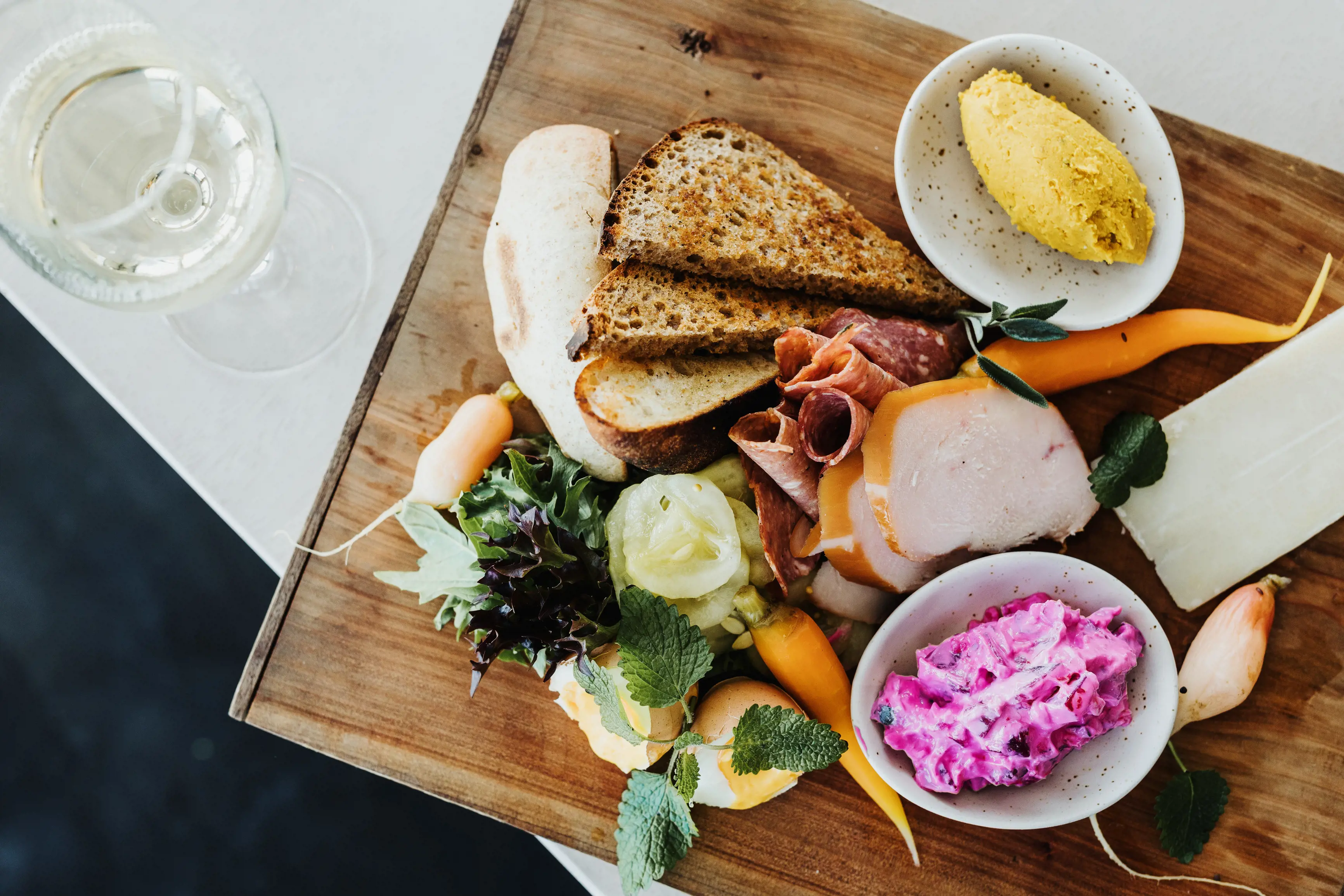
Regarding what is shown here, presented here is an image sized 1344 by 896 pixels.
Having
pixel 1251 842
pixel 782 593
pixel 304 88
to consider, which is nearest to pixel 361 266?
pixel 304 88

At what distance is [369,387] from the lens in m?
1.80

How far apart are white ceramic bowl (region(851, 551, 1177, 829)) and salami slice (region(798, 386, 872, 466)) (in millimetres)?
288

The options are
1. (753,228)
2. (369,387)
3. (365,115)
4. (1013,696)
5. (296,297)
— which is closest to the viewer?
(1013,696)

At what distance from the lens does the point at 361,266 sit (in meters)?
2.01

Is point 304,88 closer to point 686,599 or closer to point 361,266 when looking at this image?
point 361,266

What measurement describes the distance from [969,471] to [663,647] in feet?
2.07

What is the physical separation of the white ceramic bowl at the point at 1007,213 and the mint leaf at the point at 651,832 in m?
1.07

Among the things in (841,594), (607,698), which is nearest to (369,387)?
(607,698)

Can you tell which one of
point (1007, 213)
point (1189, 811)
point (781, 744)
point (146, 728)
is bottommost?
point (146, 728)


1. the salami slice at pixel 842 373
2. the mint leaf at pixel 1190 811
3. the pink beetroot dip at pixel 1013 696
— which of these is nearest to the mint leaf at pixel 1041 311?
the salami slice at pixel 842 373

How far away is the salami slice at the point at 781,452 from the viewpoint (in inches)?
61.4

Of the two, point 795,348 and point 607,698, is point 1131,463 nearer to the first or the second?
point 795,348

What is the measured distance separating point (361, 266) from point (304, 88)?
453 mm

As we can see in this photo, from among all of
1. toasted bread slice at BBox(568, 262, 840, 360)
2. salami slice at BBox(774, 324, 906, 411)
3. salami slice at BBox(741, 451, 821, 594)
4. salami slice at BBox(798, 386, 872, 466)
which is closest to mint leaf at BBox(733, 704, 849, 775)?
salami slice at BBox(741, 451, 821, 594)
